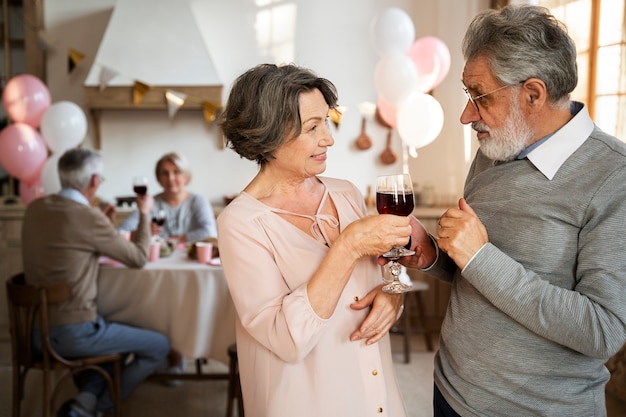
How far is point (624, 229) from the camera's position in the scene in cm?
115

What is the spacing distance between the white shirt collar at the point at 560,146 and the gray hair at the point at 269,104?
1.69ft

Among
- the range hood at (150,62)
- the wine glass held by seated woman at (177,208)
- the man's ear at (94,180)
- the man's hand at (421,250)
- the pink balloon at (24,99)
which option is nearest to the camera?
the man's hand at (421,250)

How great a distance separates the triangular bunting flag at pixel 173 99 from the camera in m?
4.60

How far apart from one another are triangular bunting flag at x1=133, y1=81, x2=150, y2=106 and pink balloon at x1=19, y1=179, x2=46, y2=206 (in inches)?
35.9

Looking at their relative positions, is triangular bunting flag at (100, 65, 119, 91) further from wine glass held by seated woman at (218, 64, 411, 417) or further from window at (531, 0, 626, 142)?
wine glass held by seated woman at (218, 64, 411, 417)

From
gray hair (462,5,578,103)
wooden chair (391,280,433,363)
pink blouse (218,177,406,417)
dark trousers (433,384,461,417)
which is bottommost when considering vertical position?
wooden chair (391,280,433,363)

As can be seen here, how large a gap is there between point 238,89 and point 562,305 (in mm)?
828

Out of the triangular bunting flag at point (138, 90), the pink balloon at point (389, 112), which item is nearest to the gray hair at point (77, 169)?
the triangular bunting flag at point (138, 90)

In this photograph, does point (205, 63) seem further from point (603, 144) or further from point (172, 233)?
point (603, 144)

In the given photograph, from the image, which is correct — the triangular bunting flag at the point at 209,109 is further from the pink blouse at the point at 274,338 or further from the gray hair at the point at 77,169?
the pink blouse at the point at 274,338

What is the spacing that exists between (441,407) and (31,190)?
3725mm

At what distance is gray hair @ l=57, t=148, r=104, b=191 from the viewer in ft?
9.70

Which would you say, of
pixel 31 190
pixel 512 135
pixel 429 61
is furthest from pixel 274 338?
pixel 31 190

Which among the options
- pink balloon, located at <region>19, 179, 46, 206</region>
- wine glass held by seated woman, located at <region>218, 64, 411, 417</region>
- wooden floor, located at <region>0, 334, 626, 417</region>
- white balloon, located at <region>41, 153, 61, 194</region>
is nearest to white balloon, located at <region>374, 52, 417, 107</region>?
wooden floor, located at <region>0, 334, 626, 417</region>
